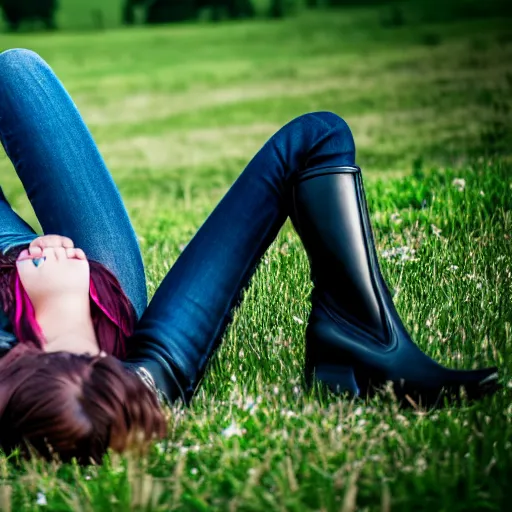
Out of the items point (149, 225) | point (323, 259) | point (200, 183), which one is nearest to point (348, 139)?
point (323, 259)

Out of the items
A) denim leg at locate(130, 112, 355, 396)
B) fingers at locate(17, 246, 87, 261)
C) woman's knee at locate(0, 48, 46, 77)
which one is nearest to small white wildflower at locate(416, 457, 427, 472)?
denim leg at locate(130, 112, 355, 396)

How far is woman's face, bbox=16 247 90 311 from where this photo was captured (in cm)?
302

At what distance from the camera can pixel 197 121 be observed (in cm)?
1702

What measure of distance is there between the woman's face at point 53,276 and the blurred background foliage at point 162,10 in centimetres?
2598

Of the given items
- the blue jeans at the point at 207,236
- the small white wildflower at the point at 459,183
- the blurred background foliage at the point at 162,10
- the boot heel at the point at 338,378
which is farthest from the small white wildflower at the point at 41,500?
the blurred background foliage at the point at 162,10

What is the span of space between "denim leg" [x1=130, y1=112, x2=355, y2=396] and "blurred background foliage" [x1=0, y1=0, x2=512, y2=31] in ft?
84.5

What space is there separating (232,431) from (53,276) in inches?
30.8

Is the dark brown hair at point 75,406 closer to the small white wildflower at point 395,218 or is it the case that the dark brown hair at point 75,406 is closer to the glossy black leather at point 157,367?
the glossy black leather at point 157,367

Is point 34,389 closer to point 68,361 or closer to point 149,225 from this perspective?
point 68,361

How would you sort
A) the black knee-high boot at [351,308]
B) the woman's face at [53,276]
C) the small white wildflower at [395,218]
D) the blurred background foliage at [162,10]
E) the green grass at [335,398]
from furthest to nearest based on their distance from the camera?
the blurred background foliage at [162,10] < the small white wildflower at [395,218] < the woman's face at [53,276] < the black knee-high boot at [351,308] < the green grass at [335,398]

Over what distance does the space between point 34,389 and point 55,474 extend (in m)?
0.26

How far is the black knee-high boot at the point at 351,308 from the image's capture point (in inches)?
114

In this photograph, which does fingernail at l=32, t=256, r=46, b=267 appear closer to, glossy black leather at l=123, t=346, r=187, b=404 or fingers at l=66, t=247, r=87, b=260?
fingers at l=66, t=247, r=87, b=260

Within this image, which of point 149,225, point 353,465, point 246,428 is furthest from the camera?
point 149,225
